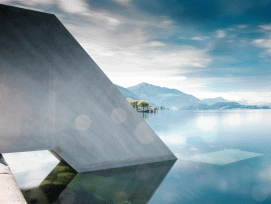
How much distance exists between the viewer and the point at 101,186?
19.9 feet

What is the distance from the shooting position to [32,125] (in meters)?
6.18

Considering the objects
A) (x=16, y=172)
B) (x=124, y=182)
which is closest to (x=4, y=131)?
(x=16, y=172)

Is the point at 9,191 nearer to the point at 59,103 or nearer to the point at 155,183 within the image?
the point at 59,103

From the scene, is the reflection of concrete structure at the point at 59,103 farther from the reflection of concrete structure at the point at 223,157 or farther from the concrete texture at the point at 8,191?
the reflection of concrete structure at the point at 223,157

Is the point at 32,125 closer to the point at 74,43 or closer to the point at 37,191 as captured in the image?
the point at 37,191

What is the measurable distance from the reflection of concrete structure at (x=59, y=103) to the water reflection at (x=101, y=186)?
469mm

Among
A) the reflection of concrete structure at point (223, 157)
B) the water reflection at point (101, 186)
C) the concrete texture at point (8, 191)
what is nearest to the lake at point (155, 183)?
the water reflection at point (101, 186)

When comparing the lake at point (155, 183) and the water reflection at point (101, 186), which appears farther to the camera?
the lake at point (155, 183)

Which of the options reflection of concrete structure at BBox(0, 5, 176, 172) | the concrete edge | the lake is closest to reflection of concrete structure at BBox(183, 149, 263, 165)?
the lake

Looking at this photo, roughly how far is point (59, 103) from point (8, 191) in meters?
3.50

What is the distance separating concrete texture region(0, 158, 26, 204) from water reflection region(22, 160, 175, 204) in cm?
123

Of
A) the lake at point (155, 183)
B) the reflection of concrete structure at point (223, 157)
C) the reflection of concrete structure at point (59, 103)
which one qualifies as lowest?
the reflection of concrete structure at point (223, 157)

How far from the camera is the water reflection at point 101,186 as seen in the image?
5.25m

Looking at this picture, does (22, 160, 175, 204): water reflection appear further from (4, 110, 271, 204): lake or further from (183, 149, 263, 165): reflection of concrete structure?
(183, 149, 263, 165): reflection of concrete structure
